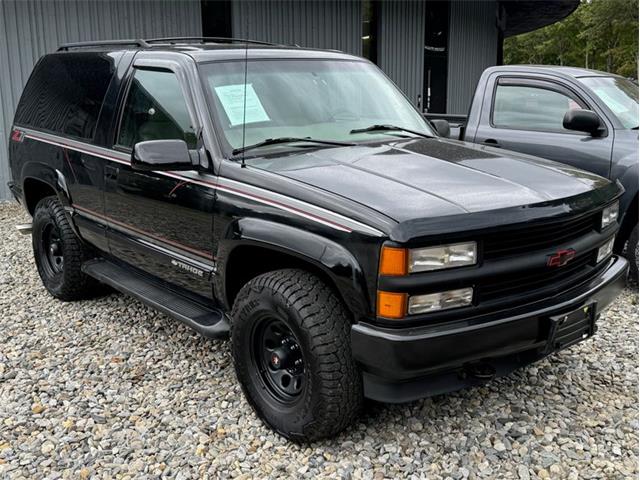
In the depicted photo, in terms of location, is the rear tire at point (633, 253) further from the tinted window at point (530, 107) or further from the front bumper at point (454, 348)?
the front bumper at point (454, 348)

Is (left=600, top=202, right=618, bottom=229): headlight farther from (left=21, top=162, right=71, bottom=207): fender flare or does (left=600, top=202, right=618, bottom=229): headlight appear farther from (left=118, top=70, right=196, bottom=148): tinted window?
(left=21, top=162, right=71, bottom=207): fender flare

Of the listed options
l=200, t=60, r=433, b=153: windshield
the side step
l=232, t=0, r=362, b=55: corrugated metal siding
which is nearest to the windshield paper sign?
l=200, t=60, r=433, b=153: windshield

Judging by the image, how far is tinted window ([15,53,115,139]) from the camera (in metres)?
4.46

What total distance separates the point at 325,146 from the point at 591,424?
1.97 m

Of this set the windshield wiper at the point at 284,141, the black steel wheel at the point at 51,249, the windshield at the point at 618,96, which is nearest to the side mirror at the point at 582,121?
the windshield at the point at 618,96

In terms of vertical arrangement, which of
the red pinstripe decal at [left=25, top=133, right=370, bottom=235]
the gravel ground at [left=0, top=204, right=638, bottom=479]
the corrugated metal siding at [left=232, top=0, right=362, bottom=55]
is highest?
the corrugated metal siding at [left=232, top=0, right=362, bottom=55]

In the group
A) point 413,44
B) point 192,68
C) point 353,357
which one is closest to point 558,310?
point 353,357

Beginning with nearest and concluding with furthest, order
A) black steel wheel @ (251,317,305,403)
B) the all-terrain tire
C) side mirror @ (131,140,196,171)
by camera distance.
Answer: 1. black steel wheel @ (251,317,305,403)
2. side mirror @ (131,140,196,171)
3. the all-terrain tire

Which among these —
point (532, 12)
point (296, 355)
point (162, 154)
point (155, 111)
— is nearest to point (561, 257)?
point (296, 355)

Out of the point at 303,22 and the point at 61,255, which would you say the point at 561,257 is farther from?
the point at 303,22

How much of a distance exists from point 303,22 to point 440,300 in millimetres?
10109

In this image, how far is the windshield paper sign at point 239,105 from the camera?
137 inches

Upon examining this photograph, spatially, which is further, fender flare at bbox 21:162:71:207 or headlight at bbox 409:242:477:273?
fender flare at bbox 21:162:71:207

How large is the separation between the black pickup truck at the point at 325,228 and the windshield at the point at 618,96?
2.15 m
